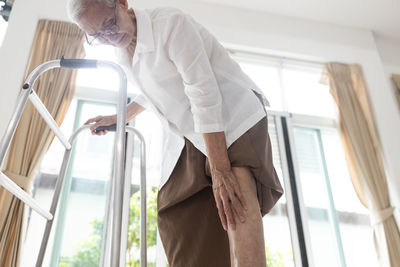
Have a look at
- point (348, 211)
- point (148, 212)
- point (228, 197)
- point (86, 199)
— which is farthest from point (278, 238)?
point (228, 197)

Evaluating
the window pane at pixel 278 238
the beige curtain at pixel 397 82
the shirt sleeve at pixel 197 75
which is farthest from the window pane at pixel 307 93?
the shirt sleeve at pixel 197 75

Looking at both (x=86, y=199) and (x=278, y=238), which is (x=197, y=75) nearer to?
(x=86, y=199)

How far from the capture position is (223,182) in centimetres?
86

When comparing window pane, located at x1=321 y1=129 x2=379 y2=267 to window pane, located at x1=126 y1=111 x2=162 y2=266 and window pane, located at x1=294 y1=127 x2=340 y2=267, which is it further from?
window pane, located at x1=126 y1=111 x2=162 y2=266

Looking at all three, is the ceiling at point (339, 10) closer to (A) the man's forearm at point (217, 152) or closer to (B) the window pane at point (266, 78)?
(B) the window pane at point (266, 78)

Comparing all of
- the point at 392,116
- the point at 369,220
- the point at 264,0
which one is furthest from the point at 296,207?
the point at 264,0

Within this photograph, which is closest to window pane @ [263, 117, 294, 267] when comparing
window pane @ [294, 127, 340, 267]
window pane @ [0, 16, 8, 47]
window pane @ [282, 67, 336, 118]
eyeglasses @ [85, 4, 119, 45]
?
window pane @ [294, 127, 340, 267]

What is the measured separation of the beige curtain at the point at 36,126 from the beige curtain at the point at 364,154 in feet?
7.23

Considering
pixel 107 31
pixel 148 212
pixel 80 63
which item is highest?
pixel 107 31

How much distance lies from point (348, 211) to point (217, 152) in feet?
7.20

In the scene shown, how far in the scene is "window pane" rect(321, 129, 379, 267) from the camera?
99.5 inches

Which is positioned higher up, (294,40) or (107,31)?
(294,40)

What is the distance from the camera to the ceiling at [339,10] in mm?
3098

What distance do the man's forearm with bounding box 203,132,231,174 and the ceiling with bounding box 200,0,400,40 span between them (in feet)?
7.98
